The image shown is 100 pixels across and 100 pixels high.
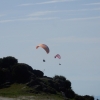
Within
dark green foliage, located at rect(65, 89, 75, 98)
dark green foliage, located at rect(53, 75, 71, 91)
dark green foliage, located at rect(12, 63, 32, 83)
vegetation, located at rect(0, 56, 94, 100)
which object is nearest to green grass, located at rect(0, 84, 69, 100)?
vegetation, located at rect(0, 56, 94, 100)

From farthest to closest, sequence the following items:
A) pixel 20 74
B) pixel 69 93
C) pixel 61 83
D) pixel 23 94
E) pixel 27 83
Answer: pixel 61 83 → pixel 69 93 → pixel 20 74 → pixel 27 83 → pixel 23 94

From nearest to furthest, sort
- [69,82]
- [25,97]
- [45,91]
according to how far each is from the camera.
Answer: [25,97]
[45,91]
[69,82]

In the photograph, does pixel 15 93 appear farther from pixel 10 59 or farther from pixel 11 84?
pixel 10 59

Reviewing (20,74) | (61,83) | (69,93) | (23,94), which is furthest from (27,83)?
(61,83)

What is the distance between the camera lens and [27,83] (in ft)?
226

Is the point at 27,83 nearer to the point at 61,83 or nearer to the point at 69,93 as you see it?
the point at 69,93

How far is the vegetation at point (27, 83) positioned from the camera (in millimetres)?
63844

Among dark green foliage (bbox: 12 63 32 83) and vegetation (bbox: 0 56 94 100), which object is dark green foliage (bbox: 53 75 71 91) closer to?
vegetation (bbox: 0 56 94 100)

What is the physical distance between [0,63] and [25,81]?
413 inches

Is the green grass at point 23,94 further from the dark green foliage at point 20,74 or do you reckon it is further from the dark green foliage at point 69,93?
the dark green foliage at point 69,93

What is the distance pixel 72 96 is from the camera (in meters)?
77.9

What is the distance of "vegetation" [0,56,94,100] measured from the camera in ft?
209

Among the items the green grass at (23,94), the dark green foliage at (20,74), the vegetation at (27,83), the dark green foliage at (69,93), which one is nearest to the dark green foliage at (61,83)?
the vegetation at (27,83)

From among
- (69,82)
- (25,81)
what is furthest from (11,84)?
(69,82)
